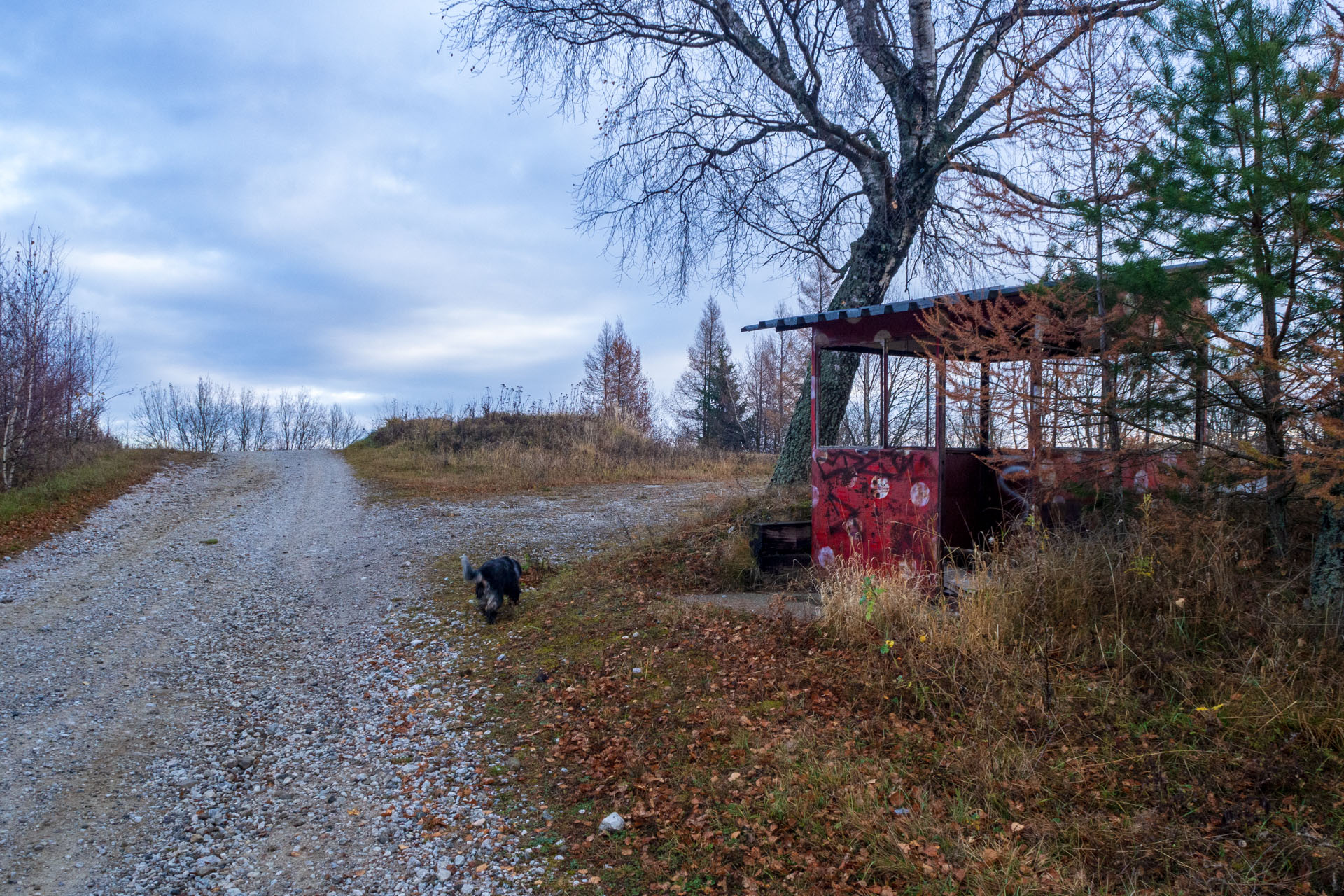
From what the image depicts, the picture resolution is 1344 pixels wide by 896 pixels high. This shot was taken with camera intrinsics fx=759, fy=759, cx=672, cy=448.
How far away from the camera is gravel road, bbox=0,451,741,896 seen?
3.58 m

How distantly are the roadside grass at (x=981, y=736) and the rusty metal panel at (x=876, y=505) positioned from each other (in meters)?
1.14

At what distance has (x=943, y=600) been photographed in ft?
16.6

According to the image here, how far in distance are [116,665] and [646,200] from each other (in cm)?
840

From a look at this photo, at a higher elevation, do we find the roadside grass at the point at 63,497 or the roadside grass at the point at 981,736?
the roadside grass at the point at 63,497

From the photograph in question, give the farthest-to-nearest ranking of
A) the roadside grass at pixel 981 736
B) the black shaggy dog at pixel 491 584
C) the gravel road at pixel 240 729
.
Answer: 1. the black shaggy dog at pixel 491 584
2. the gravel road at pixel 240 729
3. the roadside grass at pixel 981 736

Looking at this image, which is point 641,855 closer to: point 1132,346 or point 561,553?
point 1132,346

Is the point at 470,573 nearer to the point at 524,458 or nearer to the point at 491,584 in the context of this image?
the point at 491,584

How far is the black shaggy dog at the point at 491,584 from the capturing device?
7234 millimetres

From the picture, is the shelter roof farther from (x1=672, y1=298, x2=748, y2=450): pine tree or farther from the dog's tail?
(x1=672, y1=298, x2=748, y2=450): pine tree

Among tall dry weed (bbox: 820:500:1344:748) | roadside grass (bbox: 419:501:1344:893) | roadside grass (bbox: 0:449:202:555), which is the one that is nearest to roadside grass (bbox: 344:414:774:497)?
roadside grass (bbox: 0:449:202:555)

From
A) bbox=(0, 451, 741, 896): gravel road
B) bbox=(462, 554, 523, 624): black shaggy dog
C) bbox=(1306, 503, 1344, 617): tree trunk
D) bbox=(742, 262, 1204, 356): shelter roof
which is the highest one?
bbox=(742, 262, 1204, 356): shelter roof

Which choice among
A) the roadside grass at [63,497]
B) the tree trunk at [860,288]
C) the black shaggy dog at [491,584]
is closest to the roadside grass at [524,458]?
the roadside grass at [63,497]

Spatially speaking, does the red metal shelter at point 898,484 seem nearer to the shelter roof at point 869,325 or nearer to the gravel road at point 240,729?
the shelter roof at point 869,325

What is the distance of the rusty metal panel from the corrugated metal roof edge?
1273 millimetres
